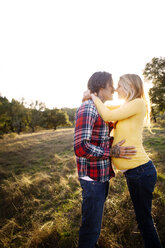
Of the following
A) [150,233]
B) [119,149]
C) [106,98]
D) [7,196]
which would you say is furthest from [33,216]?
[106,98]

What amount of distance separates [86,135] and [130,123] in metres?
0.67

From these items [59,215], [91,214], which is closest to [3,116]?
[59,215]

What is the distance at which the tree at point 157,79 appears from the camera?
42.0ft

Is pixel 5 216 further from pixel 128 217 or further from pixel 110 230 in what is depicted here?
pixel 128 217

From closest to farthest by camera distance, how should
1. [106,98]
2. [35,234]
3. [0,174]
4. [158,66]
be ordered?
[106,98] → [35,234] → [0,174] → [158,66]

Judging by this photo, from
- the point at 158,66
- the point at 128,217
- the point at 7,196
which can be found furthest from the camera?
the point at 158,66

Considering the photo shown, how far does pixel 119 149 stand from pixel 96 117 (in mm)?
544

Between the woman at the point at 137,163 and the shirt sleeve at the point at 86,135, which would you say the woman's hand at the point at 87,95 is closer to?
the woman at the point at 137,163

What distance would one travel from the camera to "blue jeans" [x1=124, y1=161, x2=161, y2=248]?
1.73 meters

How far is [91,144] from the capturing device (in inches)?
68.0

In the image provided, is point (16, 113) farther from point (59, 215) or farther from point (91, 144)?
point (91, 144)

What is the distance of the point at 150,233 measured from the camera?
1.83 metres

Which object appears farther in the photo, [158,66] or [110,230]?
[158,66]

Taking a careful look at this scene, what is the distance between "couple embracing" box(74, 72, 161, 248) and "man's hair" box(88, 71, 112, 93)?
22cm
